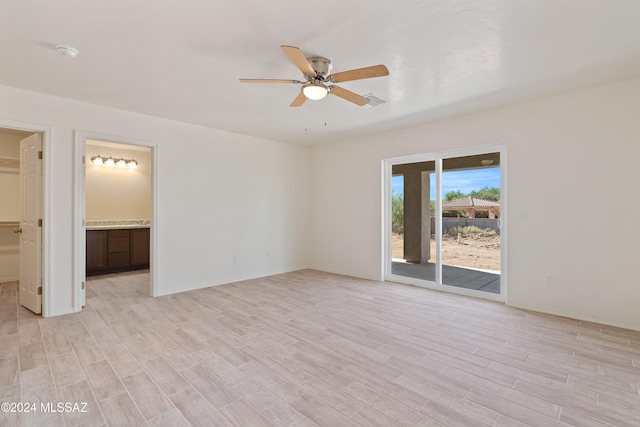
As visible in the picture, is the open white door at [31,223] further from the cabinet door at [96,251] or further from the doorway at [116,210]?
the cabinet door at [96,251]

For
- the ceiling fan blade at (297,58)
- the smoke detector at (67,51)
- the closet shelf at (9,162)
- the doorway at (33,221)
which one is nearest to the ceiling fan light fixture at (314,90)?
the ceiling fan blade at (297,58)

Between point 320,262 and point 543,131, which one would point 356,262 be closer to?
point 320,262

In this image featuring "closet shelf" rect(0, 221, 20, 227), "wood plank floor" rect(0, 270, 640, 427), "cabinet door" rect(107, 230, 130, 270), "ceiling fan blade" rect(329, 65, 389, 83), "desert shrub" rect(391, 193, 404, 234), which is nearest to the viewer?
"wood plank floor" rect(0, 270, 640, 427)

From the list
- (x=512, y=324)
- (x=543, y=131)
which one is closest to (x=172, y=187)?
(x=512, y=324)

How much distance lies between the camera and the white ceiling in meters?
2.03

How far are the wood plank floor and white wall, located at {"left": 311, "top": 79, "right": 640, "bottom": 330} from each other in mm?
347

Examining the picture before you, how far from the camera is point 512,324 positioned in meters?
3.28

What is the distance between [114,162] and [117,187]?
54cm

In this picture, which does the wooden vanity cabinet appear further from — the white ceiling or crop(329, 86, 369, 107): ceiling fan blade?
crop(329, 86, 369, 107): ceiling fan blade

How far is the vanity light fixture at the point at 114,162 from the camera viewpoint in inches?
245

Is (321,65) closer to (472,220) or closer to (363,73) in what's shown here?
(363,73)

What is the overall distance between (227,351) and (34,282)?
2801 millimetres

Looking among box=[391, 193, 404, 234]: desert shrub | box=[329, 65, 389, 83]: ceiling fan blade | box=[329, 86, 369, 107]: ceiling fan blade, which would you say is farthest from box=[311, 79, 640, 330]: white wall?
box=[329, 65, 389, 83]: ceiling fan blade

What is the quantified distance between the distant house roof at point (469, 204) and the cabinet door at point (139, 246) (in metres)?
5.83
